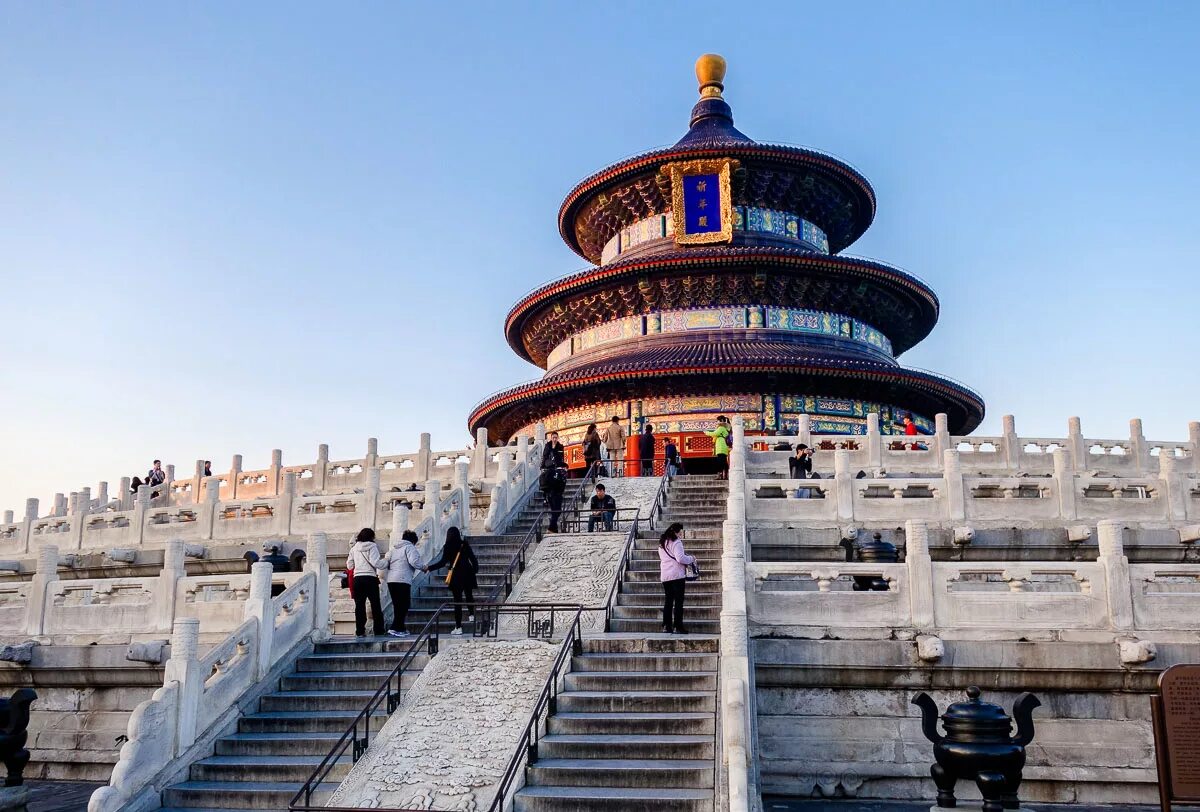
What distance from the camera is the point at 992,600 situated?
1234cm

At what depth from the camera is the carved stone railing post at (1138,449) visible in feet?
71.5

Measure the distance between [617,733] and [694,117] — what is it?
3712 centimetres

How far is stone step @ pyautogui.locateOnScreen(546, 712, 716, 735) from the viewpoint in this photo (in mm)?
11031

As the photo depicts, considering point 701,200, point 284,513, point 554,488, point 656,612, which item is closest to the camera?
point 656,612

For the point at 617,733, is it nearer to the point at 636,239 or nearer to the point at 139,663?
the point at 139,663

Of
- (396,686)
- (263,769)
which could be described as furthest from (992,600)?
(263,769)

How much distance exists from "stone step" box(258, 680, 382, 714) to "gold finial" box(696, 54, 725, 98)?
37.0 metres

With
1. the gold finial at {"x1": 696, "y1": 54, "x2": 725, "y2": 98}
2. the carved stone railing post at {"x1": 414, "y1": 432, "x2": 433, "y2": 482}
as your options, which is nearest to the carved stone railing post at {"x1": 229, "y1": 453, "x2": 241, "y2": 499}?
the carved stone railing post at {"x1": 414, "y1": 432, "x2": 433, "y2": 482}

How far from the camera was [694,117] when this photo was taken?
148 ft

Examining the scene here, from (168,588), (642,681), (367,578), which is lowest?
(642,681)

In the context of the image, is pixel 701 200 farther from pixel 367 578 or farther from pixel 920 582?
pixel 920 582

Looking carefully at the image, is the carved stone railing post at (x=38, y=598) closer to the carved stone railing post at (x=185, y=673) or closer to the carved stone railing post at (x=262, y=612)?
the carved stone railing post at (x=262, y=612)

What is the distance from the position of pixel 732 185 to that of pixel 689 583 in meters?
27.4

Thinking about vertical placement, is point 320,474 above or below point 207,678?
above
